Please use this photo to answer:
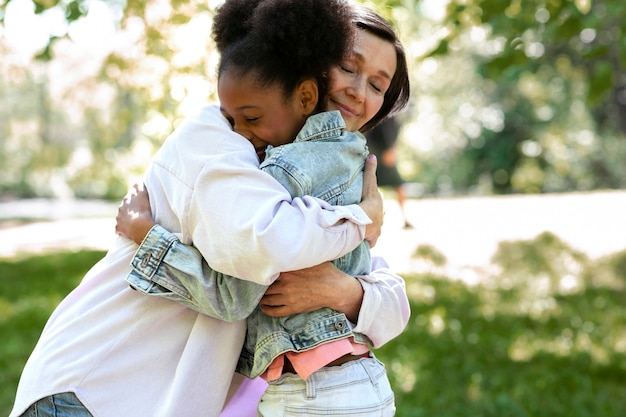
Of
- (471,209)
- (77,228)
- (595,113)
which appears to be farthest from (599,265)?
(595,113)

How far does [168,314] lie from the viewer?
5.79 feet

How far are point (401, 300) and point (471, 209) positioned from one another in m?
12.0

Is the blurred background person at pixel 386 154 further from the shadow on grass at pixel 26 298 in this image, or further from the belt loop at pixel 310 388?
the belt loop at pixel 310 388

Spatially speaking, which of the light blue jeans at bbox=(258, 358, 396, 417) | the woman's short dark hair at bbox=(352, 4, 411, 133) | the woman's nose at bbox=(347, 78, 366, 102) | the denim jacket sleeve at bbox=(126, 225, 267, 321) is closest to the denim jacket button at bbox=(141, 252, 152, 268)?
the denim jacket sleeve at bbox=(126, 225, 267, 321)

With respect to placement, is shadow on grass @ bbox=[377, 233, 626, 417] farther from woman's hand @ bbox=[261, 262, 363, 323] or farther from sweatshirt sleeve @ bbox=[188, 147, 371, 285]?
sweatshirt sleeve @ bbox=[188, 147, 371, 285]

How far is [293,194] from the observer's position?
165cm

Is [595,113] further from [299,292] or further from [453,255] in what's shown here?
[299,292]

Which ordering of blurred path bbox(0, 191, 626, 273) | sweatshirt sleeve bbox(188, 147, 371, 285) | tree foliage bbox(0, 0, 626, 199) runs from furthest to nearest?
1. blurred path bbox(0, 191, 626, 273)
2. tree foliage bbox(0, 0, 626, 199)
3. sweatshirt sleeve bbox(188, 147, 371, 285)

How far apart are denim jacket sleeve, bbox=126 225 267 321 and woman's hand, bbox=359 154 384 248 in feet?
1.02

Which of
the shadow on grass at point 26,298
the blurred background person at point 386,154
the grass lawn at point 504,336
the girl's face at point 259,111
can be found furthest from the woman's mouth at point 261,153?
the blurred background person at point 386,154

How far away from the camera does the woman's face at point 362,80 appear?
6.16 feet

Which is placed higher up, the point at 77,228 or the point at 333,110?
the point at 333,110

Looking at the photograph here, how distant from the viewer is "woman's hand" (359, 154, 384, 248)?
1.82m

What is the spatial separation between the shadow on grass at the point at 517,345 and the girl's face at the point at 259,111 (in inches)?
121
